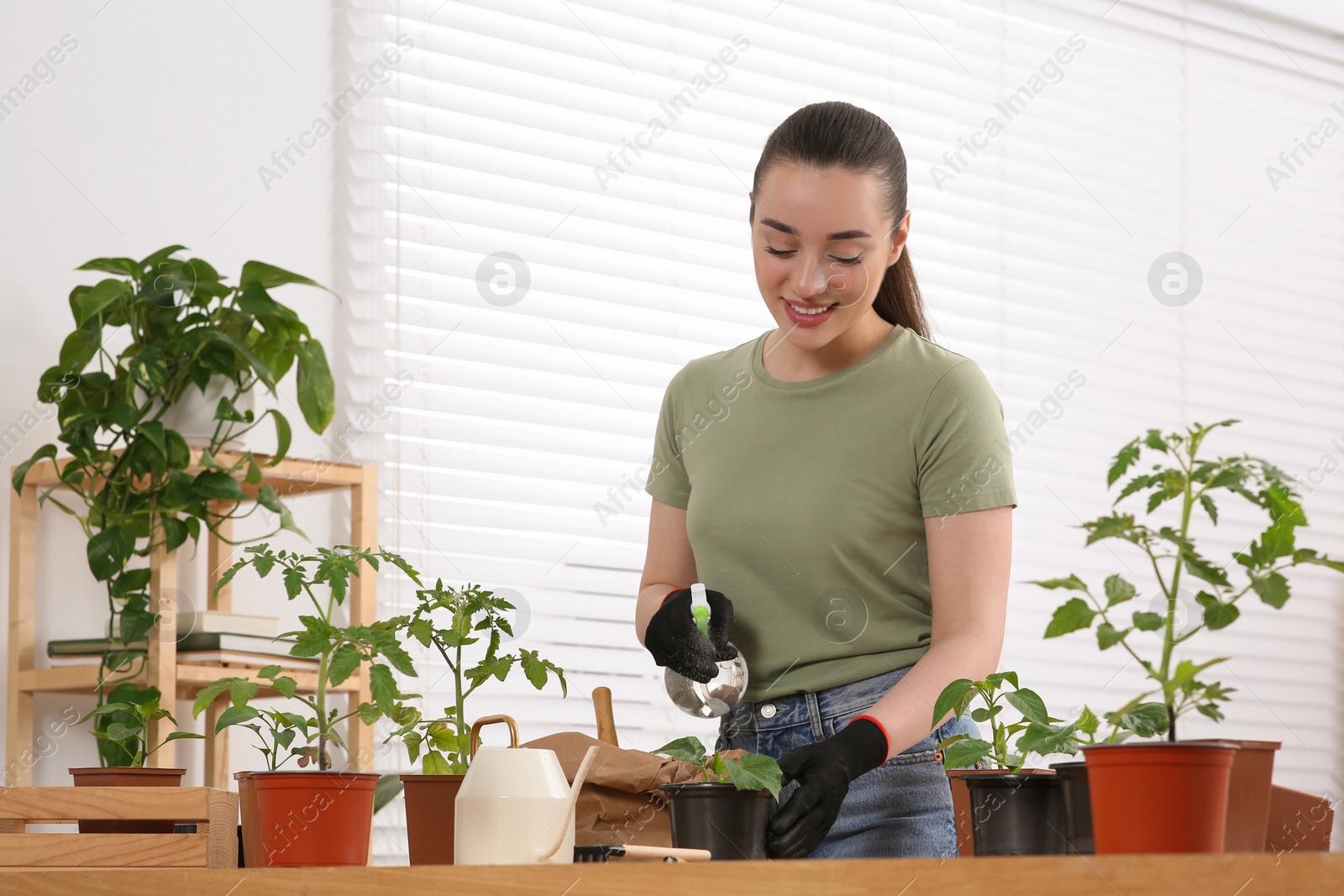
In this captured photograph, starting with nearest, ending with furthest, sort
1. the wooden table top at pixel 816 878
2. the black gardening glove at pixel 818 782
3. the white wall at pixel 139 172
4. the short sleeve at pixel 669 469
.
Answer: the wooden table top at pixel 816 878 → the black gardening glove at pixel 818 782 → the short sleeve at pixel 669 469 → the white wall at pixel 139 172

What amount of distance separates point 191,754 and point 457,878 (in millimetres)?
1723

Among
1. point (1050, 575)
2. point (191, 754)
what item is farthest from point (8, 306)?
point (1050, 575)

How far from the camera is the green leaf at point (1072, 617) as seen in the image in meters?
0.67

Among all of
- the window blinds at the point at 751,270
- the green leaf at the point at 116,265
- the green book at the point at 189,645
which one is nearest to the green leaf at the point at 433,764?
the green book at the point at 189,645

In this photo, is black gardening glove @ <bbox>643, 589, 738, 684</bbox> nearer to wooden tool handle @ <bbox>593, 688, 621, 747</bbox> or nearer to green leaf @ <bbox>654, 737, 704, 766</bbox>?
wooden tool handle @ <bbox>593, 688, 621, 747</bbox>

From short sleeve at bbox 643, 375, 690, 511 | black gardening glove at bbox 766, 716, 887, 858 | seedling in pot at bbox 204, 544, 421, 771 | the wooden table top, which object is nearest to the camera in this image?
the wooden table top

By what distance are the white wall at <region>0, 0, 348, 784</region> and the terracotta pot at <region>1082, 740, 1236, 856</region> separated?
1.91 meters

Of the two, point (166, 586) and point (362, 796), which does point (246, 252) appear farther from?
point (362, 796)

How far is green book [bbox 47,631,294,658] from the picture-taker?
196cm

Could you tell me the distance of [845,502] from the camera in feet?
4.21

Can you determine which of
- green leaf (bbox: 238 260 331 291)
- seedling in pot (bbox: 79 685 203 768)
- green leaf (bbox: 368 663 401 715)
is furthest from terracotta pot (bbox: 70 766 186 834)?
green leaf (bbox: 238 260 331 291)

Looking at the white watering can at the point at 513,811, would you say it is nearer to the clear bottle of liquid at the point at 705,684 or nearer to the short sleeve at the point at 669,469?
the clear bottle of liquid at the point at 705,684

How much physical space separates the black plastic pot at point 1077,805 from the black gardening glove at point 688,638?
1.72ft

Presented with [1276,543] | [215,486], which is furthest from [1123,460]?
[215,486]
